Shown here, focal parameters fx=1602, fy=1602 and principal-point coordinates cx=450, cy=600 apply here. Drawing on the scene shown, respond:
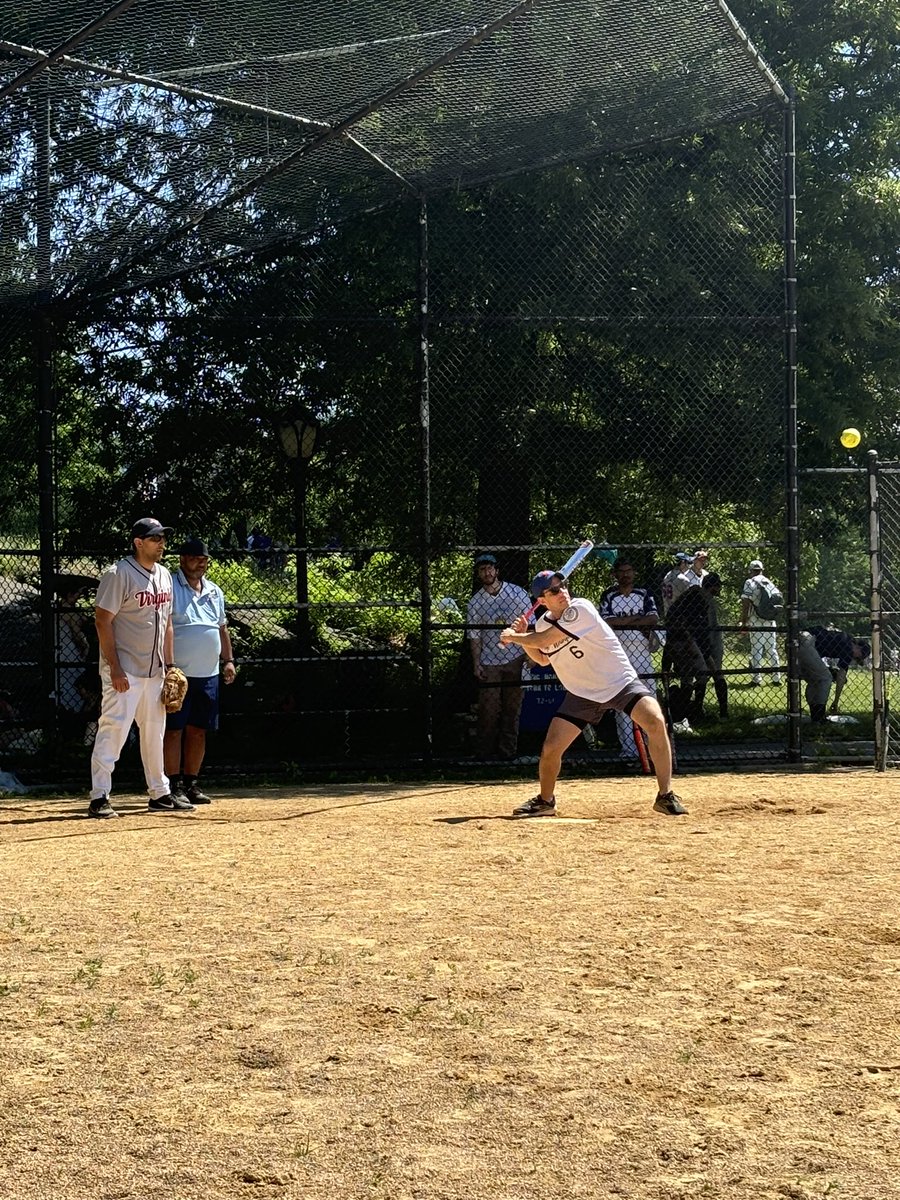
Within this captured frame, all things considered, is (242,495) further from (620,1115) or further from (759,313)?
(620,1115)

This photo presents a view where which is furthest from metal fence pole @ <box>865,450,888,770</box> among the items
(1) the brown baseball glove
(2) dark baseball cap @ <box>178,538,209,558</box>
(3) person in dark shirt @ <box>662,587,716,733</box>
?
(1) the brown baseball glove

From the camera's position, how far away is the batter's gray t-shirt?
1060 cm

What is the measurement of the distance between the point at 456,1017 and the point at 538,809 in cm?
499

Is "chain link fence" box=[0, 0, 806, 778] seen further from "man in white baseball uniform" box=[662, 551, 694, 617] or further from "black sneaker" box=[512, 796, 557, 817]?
"black sneaker" box=[512, 796, 557, 817]

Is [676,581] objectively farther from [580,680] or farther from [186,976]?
[186,976]

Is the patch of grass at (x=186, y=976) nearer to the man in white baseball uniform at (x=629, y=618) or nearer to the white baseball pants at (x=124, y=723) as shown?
the white baseball pants at (x=124, y=723)

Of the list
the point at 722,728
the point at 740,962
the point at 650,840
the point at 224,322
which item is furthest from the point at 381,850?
the point at 722,728

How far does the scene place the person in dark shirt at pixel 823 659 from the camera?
1602 cm

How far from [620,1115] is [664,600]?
12.7m

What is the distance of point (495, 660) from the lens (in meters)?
13.5

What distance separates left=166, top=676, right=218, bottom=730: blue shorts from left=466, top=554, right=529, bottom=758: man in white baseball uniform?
2.77 m

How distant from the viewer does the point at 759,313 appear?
13.5 meters

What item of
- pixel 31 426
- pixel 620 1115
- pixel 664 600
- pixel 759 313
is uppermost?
pixel 759 313

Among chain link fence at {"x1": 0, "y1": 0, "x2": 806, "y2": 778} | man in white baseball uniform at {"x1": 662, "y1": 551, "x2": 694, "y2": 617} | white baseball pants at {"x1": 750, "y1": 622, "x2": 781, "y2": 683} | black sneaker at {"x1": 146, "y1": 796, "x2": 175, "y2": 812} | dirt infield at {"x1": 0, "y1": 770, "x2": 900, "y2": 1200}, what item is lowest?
dirt infield at {"x1": 0, "y1": 770, "x2": 900, "y2": 1200}
